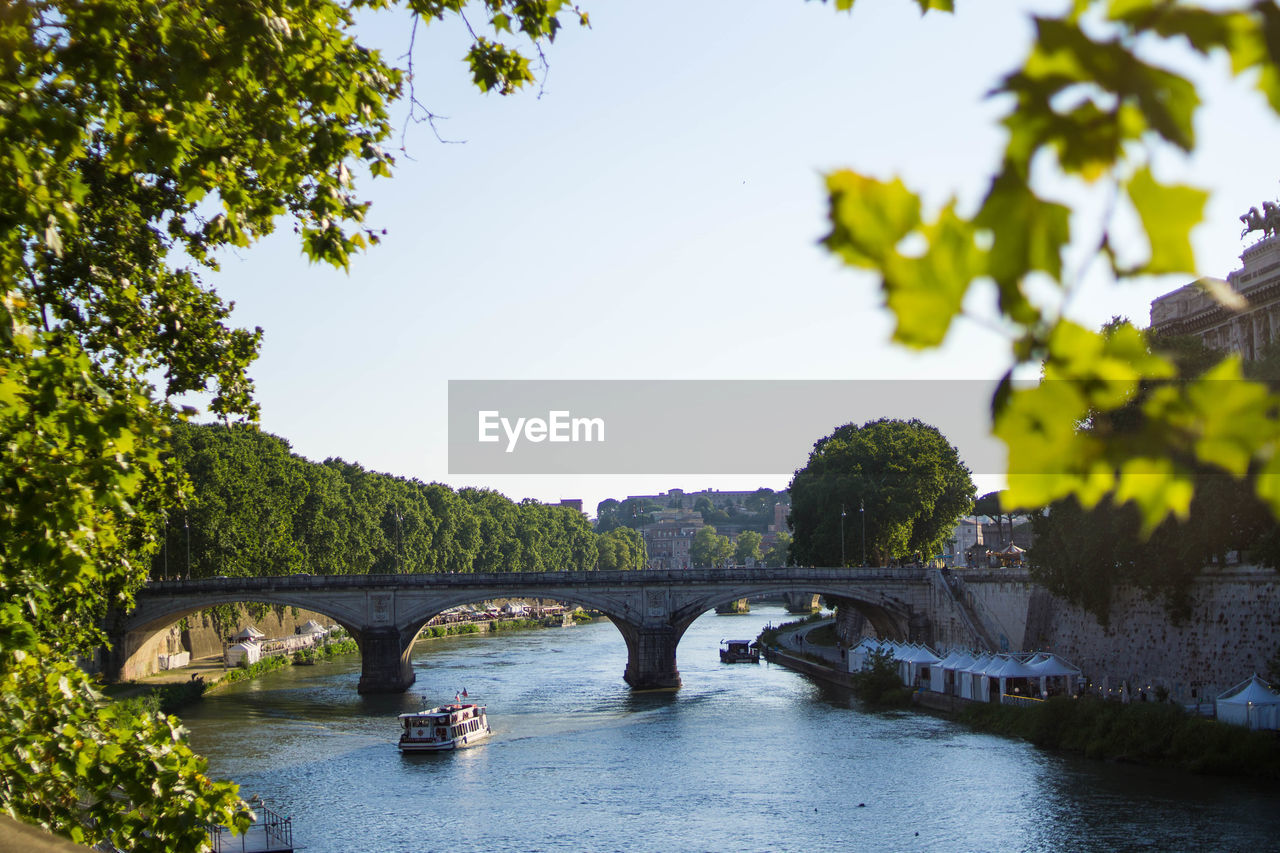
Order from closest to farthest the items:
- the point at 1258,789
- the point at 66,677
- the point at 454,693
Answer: the point at 66,677, the point at 1258,789, the point at 454,693

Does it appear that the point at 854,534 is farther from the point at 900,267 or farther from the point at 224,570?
the point at 900,267

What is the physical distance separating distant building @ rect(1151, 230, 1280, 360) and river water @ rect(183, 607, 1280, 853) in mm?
16627

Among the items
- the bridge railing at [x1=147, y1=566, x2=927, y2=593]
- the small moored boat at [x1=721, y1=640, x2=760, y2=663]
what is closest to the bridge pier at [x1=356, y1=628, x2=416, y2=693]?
the bridge railing at [x1=147, y1=566, x2=927, y2=593]

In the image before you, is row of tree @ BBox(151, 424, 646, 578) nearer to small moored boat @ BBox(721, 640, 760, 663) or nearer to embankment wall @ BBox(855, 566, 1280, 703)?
small moored boat @ BBox(721, 640, 760, 663)

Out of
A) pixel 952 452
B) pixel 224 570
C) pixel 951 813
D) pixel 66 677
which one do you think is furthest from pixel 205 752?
pixel 952 452

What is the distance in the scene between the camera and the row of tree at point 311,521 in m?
55.5

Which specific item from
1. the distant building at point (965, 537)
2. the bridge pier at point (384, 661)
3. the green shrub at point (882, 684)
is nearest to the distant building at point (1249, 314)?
the green shrub at point (882, 684)

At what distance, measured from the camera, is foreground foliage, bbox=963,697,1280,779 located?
24.1 metres

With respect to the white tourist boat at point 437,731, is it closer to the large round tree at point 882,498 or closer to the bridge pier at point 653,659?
the bridge pier at point 653,659

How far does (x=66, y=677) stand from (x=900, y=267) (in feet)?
21.5

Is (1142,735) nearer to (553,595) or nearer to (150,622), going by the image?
(553,595)

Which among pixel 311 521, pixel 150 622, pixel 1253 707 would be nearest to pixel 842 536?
pixel 311 521

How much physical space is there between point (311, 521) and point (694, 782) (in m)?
42.2

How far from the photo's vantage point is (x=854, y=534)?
60.8 metres
